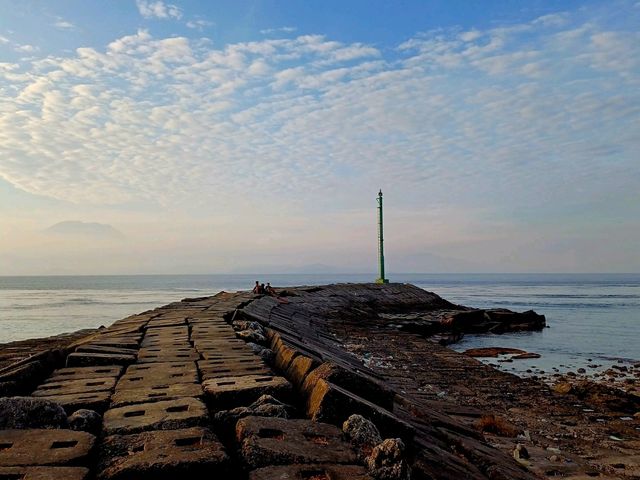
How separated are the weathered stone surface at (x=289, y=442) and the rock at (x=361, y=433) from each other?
0.06m

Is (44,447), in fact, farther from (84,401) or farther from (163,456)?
(84,401)

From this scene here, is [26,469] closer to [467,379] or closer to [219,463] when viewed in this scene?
[219,463]

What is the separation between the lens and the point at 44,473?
2.33 m

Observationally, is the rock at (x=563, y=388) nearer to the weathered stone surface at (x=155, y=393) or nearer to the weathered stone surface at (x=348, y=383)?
the weathered stone surface at (x=348, y=383)

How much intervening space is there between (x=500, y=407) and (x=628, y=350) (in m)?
13.0

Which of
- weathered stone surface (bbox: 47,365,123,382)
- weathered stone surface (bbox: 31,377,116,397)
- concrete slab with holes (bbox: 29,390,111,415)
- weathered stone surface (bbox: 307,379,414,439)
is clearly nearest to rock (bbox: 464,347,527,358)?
weathered stone surface (bbox: 47,365,123,382)

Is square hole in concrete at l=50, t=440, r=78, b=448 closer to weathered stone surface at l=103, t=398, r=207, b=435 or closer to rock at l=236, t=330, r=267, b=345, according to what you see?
weathered stone surface at l=103, t=398, r=207, b=435

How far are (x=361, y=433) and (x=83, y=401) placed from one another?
1.88m

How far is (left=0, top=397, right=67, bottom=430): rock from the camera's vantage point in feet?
9.75

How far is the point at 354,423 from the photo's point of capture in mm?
3102

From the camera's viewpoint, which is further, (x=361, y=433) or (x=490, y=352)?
(x=490, y=352)

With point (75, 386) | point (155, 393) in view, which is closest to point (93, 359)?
point (75, 386)

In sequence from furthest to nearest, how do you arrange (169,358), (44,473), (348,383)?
(169,358) → (348,383) → (44,473)

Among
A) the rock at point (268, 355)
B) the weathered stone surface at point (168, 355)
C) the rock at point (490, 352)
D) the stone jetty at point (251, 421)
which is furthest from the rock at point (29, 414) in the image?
the rock at point (490, 352)
